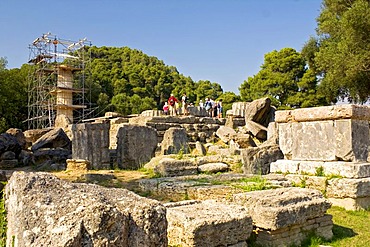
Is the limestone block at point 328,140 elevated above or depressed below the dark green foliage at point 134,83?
below

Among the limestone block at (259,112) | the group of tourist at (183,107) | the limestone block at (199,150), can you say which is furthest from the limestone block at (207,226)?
the group of tourist at (183,107)

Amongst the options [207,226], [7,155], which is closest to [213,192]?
[207,226]

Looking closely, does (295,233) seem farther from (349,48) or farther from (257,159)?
(349,48)

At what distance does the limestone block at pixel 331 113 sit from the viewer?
6.30m

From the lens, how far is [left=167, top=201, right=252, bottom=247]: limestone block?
350 centimetres

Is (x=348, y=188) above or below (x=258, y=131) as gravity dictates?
below

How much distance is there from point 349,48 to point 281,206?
53.9 ft

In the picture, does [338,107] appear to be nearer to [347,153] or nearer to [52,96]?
[347,153]

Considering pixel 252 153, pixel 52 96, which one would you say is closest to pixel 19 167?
pixel 252 153

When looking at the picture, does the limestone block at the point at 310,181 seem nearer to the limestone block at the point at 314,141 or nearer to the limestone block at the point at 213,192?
the limestone block at the point at 314,141

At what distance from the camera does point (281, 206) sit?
14.0ft

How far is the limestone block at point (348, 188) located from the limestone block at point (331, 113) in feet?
3.57

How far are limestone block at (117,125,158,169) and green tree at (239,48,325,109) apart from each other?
25.2 meters

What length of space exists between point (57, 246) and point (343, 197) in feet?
16.5
